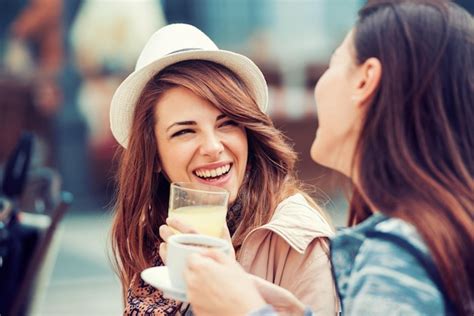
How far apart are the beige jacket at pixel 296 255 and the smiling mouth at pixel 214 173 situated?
0.21 metres

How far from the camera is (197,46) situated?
2318 mm

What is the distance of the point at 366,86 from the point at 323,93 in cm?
14

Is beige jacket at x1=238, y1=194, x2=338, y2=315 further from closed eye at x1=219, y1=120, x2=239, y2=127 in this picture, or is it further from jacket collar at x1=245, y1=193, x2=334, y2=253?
closed eye at x1=219, y1=120, x2=239, y2=127

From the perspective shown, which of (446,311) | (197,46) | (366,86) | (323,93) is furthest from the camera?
(197,46)

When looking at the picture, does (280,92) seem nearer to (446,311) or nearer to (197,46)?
(197,46)

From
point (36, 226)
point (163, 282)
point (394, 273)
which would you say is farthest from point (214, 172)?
point (36, 226)

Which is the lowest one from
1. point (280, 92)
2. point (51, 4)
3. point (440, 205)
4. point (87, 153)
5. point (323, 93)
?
point (87, 153)

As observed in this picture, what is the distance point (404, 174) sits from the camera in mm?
1406

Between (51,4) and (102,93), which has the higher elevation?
(51,4)

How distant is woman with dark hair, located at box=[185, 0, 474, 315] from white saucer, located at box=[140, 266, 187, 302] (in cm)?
6

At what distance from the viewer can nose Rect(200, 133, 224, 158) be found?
85.6 inches

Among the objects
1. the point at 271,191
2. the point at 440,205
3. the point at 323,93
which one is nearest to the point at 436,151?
the point at 440,205

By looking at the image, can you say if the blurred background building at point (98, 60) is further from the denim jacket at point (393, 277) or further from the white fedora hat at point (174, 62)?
the denim jacket at point (393, 277)

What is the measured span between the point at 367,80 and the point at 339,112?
0.10 meters
